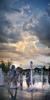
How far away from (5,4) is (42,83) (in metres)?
0.74

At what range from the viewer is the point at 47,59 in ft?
8.18

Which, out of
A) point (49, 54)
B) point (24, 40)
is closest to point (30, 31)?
point (24, 40)

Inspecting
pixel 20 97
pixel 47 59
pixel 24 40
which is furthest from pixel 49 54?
pixel 20 97

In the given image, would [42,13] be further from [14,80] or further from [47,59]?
[14,80]

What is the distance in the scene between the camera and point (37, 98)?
246cm

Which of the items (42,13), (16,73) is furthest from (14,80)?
(42,13)

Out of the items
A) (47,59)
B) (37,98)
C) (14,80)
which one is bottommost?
(37,98)

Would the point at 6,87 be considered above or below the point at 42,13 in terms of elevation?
below

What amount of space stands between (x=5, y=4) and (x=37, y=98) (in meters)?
0.84

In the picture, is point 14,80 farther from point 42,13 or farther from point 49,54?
point 42,13

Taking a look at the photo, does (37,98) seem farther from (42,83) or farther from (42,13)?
(42,13)

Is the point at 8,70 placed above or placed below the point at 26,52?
below

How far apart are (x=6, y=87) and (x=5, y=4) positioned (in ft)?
2.30

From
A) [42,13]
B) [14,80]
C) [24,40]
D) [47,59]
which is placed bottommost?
[14,80]
